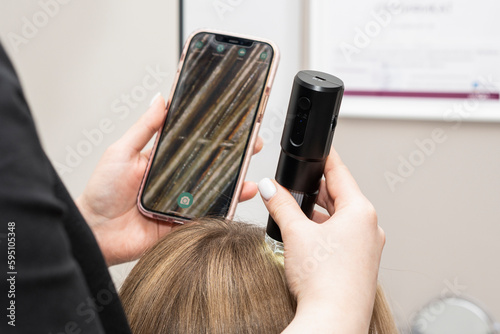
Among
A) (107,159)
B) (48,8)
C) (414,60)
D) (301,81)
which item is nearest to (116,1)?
(48,8)

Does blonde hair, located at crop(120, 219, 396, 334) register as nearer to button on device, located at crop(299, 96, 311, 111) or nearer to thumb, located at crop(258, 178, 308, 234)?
thumb, located at crop(258, 178, 308, 234)

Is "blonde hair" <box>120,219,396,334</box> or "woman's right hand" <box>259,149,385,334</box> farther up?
"woman's right hand" <box>259,149,385,334</box>

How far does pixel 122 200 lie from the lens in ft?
2.27

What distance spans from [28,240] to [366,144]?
0.91 metres

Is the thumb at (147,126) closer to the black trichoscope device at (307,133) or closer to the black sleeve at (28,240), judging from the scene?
the black trichoscope device at (307,133)

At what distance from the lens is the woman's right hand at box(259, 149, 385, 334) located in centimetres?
37

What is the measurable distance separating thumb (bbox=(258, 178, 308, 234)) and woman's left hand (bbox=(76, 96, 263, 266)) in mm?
208

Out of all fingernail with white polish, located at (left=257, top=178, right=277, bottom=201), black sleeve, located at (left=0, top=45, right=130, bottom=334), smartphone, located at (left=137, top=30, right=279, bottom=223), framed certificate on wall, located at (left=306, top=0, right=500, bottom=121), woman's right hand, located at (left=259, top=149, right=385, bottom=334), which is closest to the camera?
black sleeve, located at (left=0, top=45, right=130, bottom=334)

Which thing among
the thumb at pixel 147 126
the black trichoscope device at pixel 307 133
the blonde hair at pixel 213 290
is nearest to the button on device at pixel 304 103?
the black trichoscope device at pixel 307 133

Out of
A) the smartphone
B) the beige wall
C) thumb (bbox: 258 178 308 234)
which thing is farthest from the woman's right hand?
the beige wall

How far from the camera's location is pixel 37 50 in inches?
46.7

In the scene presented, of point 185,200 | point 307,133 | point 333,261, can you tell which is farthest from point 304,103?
point 185,200

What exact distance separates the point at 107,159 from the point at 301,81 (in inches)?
14.4

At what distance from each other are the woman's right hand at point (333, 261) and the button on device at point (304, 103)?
0.09m
